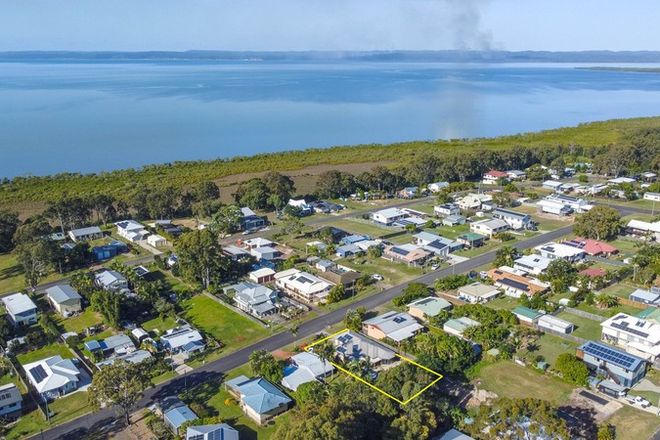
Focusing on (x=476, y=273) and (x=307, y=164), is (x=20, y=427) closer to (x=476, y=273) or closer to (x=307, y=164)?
(x=476, y=273)

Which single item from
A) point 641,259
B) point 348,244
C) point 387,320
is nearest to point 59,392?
point 387,320

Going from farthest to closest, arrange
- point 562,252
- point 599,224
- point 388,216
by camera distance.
Answer: point 388,216 → point 599,224 → point 562,252

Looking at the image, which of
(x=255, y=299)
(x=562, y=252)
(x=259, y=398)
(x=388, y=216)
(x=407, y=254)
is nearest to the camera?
(x=259, y=398)

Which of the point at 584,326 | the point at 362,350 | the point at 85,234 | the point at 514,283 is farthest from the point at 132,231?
the point at 584,326

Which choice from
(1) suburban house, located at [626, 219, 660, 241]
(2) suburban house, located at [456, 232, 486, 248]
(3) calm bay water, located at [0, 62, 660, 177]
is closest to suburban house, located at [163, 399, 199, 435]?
(2) suburban house, located at [456, 232, 486, 248]

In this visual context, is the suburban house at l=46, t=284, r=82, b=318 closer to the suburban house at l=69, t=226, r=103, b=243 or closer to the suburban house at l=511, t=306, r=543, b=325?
the suburban house at l=69, t=226, r=103, b=243

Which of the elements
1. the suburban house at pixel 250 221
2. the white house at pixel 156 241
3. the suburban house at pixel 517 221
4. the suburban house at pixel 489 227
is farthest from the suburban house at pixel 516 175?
the white house at pixel 156 241

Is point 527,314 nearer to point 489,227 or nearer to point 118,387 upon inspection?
point 489,227
